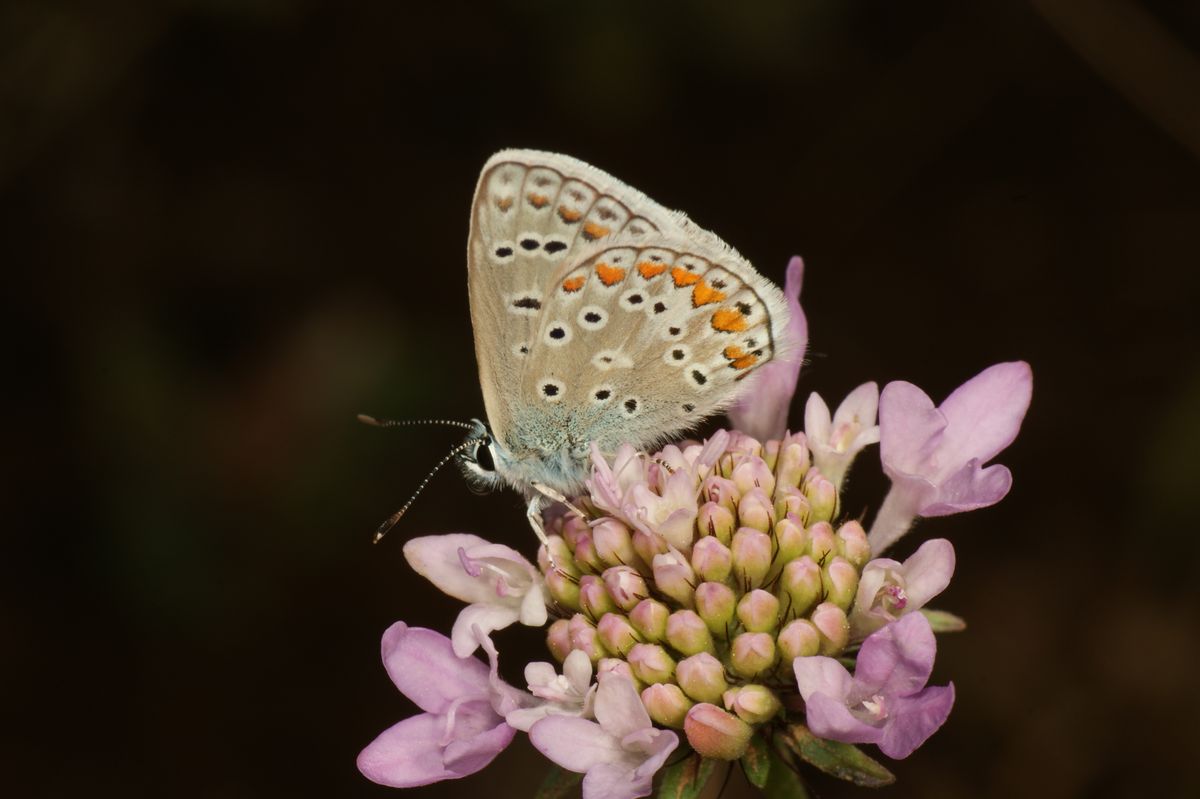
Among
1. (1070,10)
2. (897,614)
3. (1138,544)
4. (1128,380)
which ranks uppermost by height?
(1070,10)

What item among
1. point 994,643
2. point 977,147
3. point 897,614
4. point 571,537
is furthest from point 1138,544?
point 571,537

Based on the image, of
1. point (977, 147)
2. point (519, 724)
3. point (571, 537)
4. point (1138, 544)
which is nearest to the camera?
point (519, 724)

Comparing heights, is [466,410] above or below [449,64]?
below

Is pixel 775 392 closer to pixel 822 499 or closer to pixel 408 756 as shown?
pixel 822 499

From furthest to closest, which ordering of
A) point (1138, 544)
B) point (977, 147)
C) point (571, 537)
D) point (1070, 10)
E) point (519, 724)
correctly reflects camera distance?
point (977, 147)
point (1070, 10)
point (1138, 544)
point (571, 537)
point (519, 724)

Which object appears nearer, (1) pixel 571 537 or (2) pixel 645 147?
(1) pixel 571 537

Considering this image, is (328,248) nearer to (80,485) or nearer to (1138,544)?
(80,485)

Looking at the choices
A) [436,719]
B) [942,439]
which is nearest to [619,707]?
[436,719]
